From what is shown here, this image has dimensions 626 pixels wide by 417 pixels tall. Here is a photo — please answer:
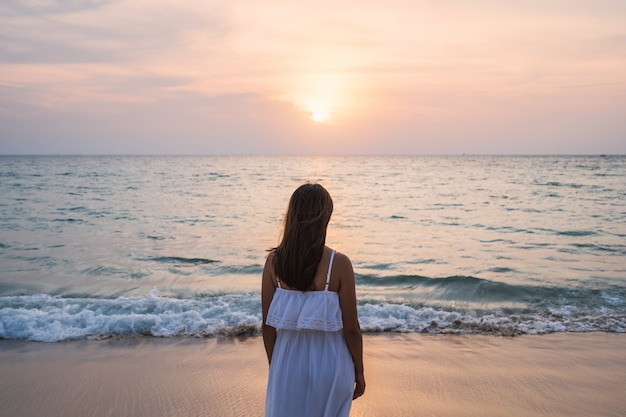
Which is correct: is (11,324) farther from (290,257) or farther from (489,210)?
(489,210)

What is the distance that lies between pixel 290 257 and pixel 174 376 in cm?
368

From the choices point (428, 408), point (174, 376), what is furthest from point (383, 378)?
point (174, 376)

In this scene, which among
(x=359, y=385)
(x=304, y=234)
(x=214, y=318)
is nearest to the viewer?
(x=304, y=234)

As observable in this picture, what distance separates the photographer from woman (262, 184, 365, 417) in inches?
99.7

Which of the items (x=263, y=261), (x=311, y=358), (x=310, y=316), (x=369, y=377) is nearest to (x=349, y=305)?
(x=310, y=316)

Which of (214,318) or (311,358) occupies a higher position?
(311,358)

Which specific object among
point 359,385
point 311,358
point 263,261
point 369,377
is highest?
point 311,358

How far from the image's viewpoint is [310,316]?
2.57 m

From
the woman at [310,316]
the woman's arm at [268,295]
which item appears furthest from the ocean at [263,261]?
the woman at [310,316]

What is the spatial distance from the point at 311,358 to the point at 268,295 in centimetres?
38

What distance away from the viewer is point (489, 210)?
21875 mm

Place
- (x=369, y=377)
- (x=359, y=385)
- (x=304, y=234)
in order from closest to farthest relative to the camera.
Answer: (x=304, y=234), (x=359, y=385), (x=369, y=377)

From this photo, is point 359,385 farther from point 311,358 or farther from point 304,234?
point 304,234

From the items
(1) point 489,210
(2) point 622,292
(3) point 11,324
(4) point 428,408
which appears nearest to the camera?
(4) point 428,408
